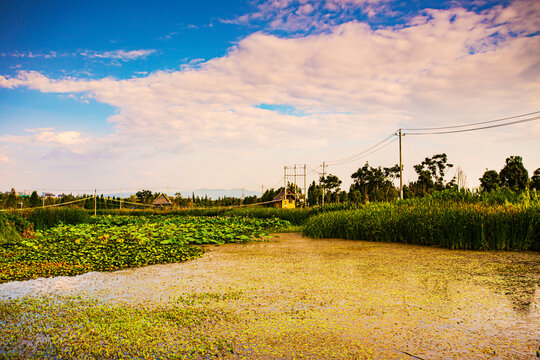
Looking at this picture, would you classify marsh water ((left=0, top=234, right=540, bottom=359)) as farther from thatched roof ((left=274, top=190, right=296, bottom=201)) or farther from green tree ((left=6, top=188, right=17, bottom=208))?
thatched roof ((left=274, top=190, right=296, bottom=201))

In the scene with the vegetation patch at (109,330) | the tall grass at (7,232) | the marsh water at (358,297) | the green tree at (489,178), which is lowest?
the marsh water at (358,297)

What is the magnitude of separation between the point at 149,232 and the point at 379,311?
7503mm

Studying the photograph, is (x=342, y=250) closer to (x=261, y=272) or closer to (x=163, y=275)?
(x=261, y=272)

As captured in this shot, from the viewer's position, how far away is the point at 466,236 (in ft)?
23.8

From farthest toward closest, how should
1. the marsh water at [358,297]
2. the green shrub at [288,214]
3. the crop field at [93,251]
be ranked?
the green shrub at [288,214]
the crop field at [93,251]
the marsh water at [358,297]

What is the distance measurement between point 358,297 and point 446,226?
193 inches

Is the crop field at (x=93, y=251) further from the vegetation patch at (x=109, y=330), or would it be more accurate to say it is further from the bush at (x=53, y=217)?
the bush at (x=53, y=217)

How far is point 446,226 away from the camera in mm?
7582

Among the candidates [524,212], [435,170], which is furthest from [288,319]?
[435,170]

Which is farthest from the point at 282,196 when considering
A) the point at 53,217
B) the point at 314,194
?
the point at 53,217

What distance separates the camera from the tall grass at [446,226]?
22.6 ft

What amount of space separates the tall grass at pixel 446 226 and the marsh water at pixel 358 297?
71 cm

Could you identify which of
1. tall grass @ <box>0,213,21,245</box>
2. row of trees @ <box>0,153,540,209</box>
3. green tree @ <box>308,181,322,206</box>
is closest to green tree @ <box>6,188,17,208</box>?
row of trees @ <box>0,153,540,209</box>

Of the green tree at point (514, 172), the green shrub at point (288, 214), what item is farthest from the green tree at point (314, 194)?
the green shrub at point (288, 214)
